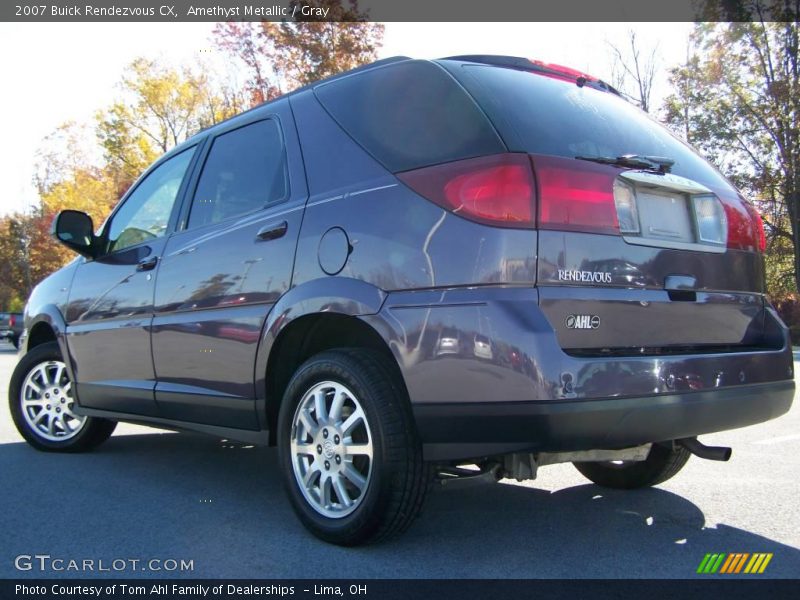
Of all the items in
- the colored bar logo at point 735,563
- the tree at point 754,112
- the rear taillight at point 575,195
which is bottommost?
the colored bar logo at point 735,563

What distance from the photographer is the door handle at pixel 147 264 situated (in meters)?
4.27

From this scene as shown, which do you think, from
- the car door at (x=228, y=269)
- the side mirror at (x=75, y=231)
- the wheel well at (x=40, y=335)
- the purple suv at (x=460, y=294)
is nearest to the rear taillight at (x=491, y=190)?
the purple suv at (x=460, y=294)

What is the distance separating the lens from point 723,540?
322 centimetres

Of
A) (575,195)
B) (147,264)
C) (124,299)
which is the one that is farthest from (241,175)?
(575,195)

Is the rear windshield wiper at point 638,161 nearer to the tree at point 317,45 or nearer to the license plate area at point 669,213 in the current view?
the license plate area at point 669,213

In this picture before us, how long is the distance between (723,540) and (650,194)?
5.03 ft

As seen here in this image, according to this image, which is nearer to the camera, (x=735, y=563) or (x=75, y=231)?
(x=735, y=563)

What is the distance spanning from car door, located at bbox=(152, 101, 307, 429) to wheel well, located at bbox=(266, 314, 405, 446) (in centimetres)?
10

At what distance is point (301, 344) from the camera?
11.1 feet

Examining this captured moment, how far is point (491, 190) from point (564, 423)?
0.84 metres

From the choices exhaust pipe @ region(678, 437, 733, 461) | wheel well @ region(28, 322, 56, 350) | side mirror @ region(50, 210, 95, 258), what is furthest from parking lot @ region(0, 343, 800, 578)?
side mirror @ region(50, 210, 95, 258)

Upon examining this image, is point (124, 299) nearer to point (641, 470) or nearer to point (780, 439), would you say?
point (641, 470)

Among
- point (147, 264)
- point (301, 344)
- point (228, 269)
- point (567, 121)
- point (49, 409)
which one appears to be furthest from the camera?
point (49, 409)

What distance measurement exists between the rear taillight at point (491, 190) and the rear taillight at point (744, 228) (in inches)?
42.5
